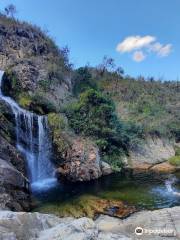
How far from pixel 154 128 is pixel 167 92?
1934 centimetres

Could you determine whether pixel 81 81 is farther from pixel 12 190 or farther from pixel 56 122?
pixel 12 190

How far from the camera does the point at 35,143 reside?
23938mm

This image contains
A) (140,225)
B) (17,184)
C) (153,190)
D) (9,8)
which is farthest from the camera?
(9,8)

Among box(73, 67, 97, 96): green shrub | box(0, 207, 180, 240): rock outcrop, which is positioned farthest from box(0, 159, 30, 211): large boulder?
box(73, 67, 97, 96): green shrub

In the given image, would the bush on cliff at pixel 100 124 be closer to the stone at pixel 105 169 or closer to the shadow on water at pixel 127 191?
the stone at pixel 105 169

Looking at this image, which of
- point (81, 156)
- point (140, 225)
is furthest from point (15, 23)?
point (140, 225)

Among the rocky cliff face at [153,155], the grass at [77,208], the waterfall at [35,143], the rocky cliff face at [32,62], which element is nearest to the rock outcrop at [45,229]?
the grass at [77,208]

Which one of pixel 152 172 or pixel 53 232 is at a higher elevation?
pixel 152 172

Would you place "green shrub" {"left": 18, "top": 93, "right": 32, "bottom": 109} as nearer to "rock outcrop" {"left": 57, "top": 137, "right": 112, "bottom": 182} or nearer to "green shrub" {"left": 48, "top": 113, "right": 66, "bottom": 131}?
"green shrub" {"left": 48, "top": 113, "right": 66, "bottom": 131}

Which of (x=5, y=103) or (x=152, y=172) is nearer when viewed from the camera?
(x=5, y=103)

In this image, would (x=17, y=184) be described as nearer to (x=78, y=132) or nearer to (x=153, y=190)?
(x=153, y=190)

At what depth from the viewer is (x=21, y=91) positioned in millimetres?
28172

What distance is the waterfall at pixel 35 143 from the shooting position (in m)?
22.8

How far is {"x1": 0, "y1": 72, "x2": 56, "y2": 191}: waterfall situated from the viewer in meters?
22.8
